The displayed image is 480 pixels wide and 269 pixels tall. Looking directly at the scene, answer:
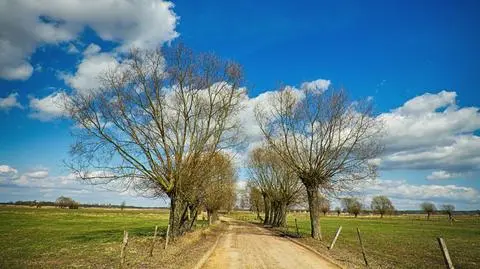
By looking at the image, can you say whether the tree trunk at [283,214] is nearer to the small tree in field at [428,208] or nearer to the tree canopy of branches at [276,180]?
the tree canopy of branches at [276,180]

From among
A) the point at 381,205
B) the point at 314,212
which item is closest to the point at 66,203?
the point at 381,205

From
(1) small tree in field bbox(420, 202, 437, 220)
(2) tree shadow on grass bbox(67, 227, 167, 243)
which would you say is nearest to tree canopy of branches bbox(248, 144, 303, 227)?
(2) tree shadow on grass bbox(67, 227, 167, 243)

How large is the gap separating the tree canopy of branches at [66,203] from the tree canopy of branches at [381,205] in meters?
140

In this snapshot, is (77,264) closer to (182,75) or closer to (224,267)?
(224,267)

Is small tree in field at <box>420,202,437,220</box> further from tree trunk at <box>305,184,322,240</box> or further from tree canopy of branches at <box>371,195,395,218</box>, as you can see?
tree trunk at <box>305,184,322,240</box>

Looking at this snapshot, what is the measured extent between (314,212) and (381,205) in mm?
132176

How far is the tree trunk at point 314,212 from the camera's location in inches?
1143

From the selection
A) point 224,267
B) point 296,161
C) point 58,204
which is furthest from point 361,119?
point 58,204

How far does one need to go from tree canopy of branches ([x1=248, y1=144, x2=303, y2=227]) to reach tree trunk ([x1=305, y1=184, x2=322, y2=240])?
46.4ft

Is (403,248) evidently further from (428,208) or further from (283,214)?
(428,208)

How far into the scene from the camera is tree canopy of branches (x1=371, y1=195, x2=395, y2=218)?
482 ft

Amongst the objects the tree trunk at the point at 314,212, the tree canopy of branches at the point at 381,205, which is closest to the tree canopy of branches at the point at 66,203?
the tree canopy of branches at the point at 381,205

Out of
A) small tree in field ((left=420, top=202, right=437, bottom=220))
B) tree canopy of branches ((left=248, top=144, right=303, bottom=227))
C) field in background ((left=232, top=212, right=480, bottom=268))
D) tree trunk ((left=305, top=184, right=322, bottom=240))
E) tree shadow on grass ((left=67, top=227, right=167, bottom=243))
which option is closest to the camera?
field in background ((left=232, top=212, right=480, bottom=268))

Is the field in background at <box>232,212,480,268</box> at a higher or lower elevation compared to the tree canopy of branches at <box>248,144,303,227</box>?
lower
